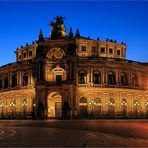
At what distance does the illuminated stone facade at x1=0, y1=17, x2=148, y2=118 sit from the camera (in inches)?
3398

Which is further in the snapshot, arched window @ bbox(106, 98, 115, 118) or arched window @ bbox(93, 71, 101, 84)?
arched window @ bbox(93, 71, 101, 84)

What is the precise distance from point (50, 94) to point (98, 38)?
24171 millimetres

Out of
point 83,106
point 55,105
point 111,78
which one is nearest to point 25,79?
point 55,105

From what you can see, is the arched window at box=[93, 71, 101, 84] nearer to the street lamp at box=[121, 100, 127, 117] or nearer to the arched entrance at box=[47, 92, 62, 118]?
the street lamp at box=[121, 100, 127, 117]

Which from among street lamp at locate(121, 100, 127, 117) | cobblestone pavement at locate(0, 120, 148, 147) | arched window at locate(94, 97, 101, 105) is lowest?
cobblestone pavement at locate(0, 120, 148, 147)

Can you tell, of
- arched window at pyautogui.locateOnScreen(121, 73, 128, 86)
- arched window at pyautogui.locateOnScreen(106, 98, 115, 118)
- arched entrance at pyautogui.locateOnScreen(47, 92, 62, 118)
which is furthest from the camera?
arched window at pyautogui.locateOnScreen(121, 73, 128, 86)

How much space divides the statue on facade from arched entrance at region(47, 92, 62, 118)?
51.5 ft

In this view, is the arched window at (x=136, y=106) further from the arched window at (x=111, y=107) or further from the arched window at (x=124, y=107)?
the arched window at (x=111, y=107)

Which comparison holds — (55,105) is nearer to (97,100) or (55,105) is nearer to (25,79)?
(97,100)

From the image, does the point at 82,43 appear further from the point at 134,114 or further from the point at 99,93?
the point at 134,114

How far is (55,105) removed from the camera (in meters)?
90.4

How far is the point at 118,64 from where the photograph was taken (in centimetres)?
9288

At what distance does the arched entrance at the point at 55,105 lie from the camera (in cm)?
8888

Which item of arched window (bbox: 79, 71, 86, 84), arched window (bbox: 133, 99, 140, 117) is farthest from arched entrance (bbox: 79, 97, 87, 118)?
arched window (bbox: 133, 99, 140, 117)
